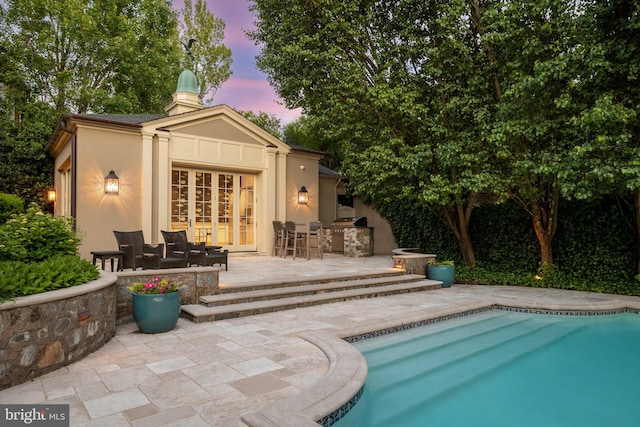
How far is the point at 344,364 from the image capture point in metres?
3.43

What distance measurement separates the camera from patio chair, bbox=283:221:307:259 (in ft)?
Result: 33.2

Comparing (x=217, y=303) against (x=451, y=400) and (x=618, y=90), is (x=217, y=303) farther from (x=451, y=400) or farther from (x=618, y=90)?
(x=618, y=90)

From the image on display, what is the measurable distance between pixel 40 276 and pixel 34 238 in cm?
88

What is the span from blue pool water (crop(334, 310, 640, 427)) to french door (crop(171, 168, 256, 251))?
21.0 feet

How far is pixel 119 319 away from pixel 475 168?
6.70 meters

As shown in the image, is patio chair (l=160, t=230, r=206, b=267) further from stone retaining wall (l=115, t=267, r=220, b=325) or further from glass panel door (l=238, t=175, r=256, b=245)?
glass panel door (l=238, t=175, r=256, b=245)

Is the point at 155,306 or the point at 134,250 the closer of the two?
the point at 155,306

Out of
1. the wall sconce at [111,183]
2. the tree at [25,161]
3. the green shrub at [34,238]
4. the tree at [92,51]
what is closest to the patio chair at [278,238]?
the wall sconce at [111,183]

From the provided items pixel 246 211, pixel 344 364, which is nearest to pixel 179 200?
pixel 246 211

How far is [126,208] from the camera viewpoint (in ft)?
28.5

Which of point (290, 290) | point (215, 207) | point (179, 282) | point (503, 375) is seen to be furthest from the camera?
point (215, 207)

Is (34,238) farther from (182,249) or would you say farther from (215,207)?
(215,207)

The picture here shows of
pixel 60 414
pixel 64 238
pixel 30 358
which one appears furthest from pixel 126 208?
pixel 60 414

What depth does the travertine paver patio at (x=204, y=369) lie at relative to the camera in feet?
8.56
